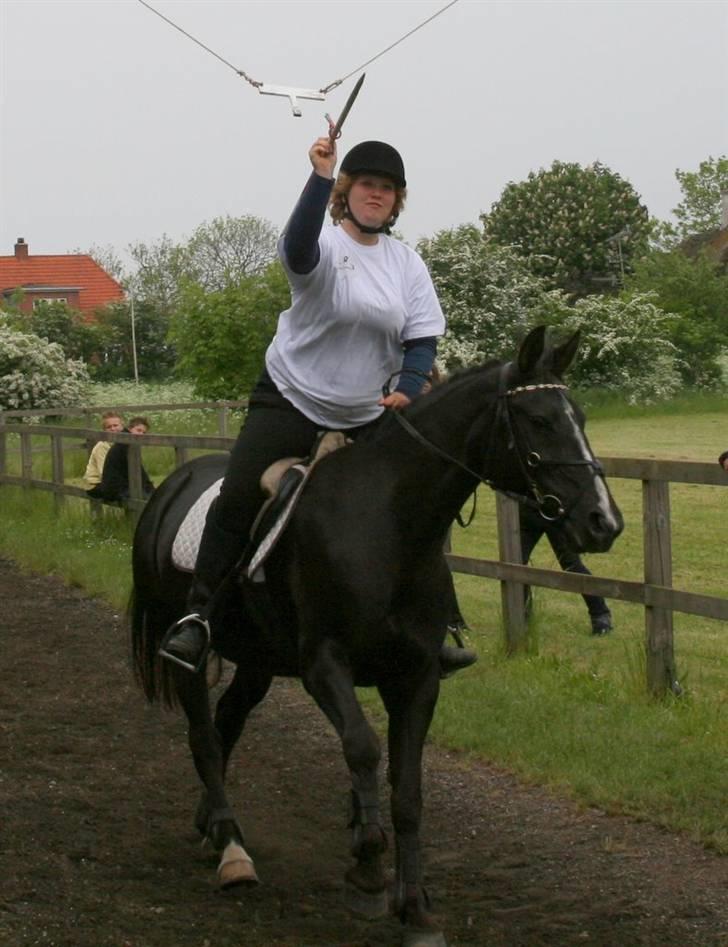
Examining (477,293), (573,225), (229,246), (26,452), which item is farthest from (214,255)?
(26,452)

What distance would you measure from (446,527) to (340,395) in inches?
27.2

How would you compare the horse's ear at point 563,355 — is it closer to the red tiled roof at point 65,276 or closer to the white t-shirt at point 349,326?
the white t-shirt at point 349,326

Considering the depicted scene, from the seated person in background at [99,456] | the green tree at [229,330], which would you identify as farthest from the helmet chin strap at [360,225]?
the green tree at [229,330]

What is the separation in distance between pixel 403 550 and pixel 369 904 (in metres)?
1.23

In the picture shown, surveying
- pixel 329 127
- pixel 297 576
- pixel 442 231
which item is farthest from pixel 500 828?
pixel 442 231

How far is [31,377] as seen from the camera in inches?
1313

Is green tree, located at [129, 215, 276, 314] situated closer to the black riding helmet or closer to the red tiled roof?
the red tiled roof

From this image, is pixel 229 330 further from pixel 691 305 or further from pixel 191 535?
pixel 191 535

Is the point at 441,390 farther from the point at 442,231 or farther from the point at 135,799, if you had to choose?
the point at 442,231

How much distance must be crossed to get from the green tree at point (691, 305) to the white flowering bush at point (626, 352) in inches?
38.1

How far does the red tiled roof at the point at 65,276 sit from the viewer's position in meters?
88.1

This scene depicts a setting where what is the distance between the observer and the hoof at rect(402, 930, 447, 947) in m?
4.60

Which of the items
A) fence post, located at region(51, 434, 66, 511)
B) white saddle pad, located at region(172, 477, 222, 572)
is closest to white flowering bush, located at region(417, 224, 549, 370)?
fence post, located at region(51, 434, 66, 511)

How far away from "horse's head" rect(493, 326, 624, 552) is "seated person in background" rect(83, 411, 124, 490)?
36.2 feet
